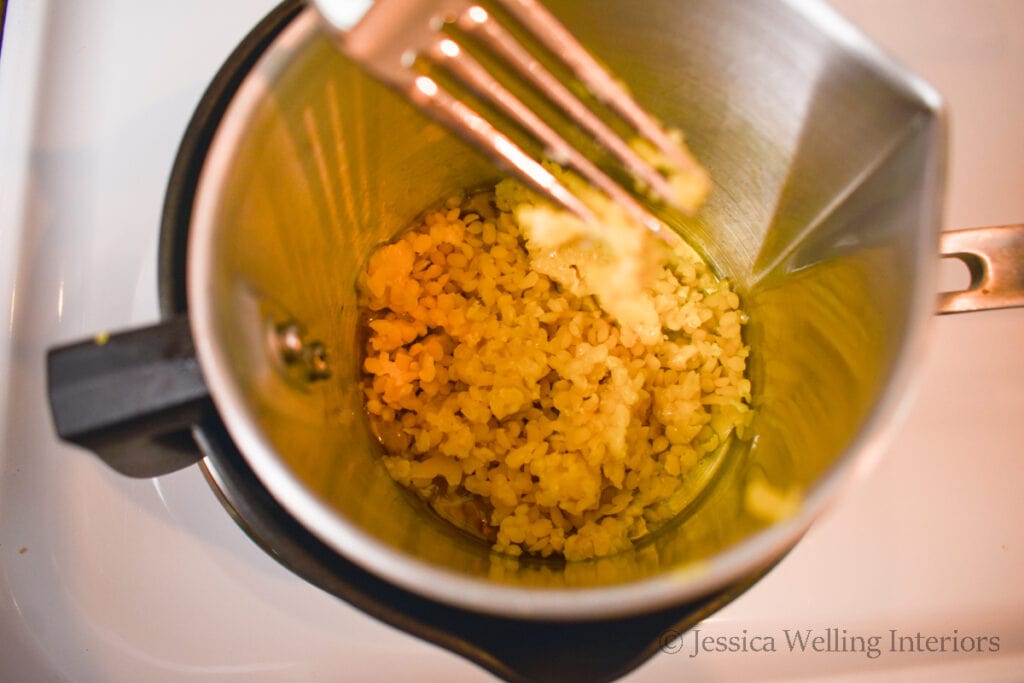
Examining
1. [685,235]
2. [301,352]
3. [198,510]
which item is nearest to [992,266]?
[685,235]

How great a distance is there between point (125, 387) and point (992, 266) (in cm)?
49

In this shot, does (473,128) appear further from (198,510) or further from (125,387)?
(198,510)

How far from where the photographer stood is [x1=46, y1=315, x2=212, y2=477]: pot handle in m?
0.34

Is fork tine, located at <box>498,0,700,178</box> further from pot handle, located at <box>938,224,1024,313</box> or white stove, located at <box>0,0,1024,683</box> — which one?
white stove, located at <box>0,0,1024,683</box>

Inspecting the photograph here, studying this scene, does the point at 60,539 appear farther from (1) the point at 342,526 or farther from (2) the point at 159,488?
(1) the point at 342,526

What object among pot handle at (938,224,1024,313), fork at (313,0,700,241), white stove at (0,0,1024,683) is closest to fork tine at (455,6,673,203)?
fork at (313,0,700,241)

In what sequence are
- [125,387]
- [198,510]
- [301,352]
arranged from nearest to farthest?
[125,387], [301,352], [198,510]

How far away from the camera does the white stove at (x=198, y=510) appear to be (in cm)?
58

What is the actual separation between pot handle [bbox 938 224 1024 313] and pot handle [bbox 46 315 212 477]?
1.42 ft

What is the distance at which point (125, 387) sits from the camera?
345mm

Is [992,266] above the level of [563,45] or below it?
below

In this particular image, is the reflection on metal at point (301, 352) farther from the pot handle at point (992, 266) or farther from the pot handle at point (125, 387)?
the pot handle at point (992, 266)

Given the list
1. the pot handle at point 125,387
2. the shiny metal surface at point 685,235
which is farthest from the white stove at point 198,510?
the pot handle at point 125,387

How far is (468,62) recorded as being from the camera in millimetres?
393
